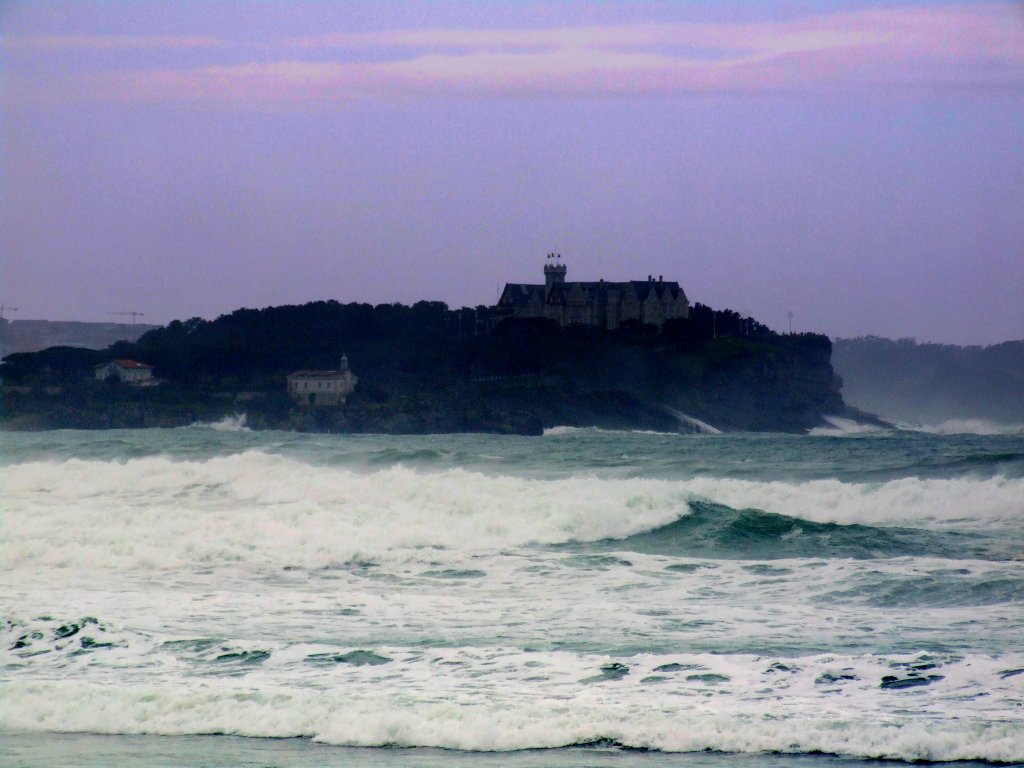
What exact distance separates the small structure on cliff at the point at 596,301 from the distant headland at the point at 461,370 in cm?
14

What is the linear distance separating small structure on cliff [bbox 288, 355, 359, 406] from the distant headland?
0.15 meters

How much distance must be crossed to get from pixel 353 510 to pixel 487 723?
1077cm

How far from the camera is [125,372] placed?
3423 inches

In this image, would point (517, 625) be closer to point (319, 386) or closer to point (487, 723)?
point (487, 723)

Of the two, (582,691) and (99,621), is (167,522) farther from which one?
(582,691)

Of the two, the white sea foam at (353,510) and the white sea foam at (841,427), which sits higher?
the white sea foam at (353,510)

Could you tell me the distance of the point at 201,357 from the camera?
92.0 m

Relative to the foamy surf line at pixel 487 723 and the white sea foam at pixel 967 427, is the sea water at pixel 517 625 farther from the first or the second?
the white sea foam at pixel 967 427

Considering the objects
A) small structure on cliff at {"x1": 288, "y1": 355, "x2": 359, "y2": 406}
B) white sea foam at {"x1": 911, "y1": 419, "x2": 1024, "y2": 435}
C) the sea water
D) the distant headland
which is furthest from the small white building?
the sea water

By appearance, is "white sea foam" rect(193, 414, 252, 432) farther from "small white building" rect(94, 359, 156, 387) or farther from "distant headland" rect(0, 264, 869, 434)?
"small white building" rect(94, 359, 156, 387)

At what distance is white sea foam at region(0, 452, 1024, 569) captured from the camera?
15.8 m

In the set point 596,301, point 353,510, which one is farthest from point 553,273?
point 353,510

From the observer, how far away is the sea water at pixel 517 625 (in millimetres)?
7852

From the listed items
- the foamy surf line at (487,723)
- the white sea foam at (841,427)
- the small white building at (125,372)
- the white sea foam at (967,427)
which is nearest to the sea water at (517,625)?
the foamy surf line at (487,723)
